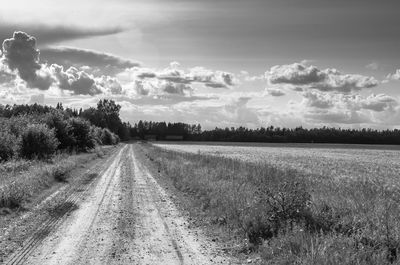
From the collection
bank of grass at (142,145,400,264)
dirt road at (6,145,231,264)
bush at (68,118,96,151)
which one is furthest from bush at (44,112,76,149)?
bank of grass at (142,145,400,264)

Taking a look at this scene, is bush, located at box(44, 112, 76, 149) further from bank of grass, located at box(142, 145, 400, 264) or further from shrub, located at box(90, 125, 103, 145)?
bank of grass, located at box(142, 145, 400, 264)

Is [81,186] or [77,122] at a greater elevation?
[77,122]

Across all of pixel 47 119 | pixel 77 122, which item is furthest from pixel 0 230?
pixel 77 122

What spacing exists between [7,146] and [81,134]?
985 inches

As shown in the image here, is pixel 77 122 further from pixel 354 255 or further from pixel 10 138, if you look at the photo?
pixel 354 255

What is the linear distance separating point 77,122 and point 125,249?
4938 cm

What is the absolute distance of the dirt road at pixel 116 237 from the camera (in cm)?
802

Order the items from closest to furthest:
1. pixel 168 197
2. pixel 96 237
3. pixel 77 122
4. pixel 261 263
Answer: pixel 261 263, pixel 96 237, pixel 168 197, pixel 77 122

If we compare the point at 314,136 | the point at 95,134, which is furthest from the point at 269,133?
the point at 95,134

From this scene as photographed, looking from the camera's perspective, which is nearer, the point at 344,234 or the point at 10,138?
the point at 344,234

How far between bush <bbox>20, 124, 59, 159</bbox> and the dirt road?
62.6ft

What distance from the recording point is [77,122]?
55.3 metres

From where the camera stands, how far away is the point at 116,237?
972 centimetres

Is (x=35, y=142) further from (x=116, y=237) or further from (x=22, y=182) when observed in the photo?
(x=116, y=237)
